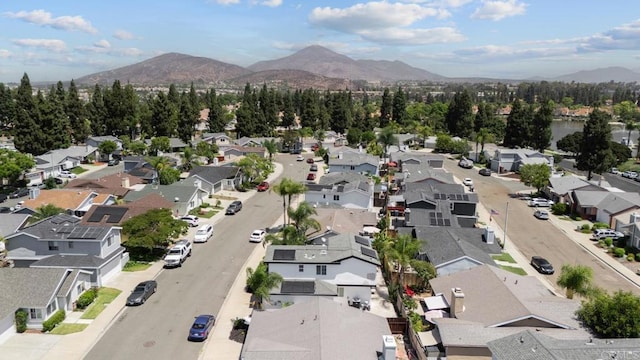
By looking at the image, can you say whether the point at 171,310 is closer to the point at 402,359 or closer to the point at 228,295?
the point at 228,295

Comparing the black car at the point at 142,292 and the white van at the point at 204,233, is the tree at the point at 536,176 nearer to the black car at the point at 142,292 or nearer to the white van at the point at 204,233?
the white van at the point at 204,233

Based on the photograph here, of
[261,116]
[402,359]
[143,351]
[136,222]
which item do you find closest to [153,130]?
[261,116]

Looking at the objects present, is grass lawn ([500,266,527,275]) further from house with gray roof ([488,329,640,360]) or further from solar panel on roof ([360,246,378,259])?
house with gray roof ([488,329,640,360])

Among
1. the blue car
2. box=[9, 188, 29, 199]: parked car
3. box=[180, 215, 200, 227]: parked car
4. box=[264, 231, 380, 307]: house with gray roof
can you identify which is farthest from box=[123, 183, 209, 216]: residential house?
the blue car

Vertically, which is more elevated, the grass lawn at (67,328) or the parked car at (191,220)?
the parked car at (191,220)

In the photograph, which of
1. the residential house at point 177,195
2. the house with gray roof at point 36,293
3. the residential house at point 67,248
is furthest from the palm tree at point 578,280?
the residential house at point 177,195

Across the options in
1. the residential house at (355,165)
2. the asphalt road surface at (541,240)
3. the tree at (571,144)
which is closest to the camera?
the asphalt road surface at (541,240)

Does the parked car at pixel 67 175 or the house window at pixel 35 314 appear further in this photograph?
the parked car at pixel 67 175
